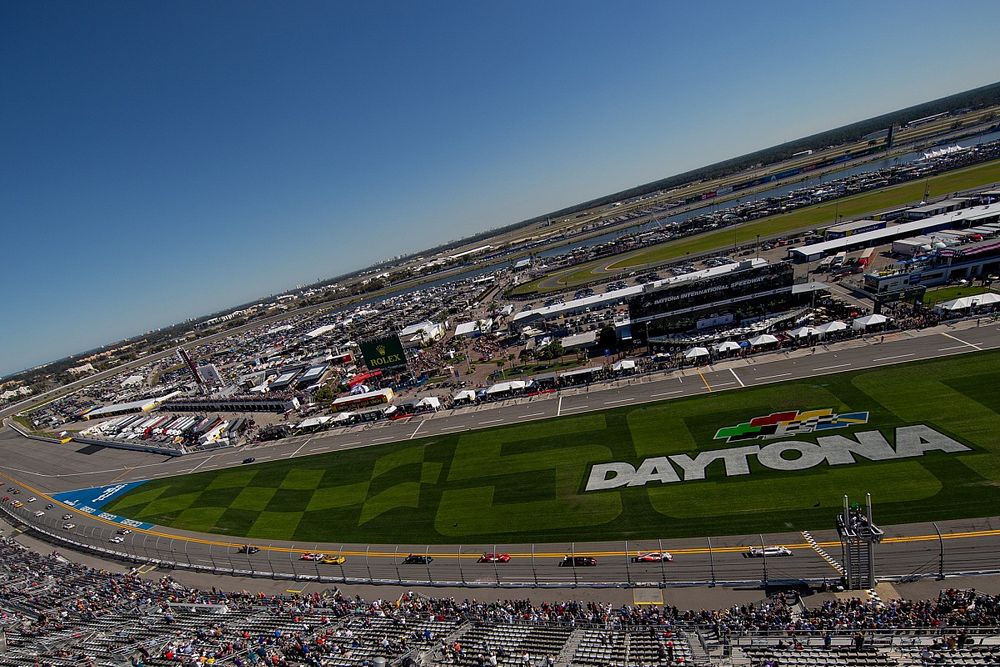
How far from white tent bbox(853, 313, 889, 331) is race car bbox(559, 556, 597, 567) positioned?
4839cm

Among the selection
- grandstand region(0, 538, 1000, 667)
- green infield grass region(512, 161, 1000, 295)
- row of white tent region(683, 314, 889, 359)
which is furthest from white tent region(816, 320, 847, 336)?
green infield grass region(512, 161, 1000, 295)

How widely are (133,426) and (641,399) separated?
4197 inches

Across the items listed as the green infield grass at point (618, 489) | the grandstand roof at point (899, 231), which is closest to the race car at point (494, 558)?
the green infield grass at point (618, 489)

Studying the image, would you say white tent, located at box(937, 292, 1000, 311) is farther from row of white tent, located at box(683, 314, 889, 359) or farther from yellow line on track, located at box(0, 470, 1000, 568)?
yellow line on track, located at box(0, 470, 1000, 568)

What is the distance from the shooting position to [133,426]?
92.8m

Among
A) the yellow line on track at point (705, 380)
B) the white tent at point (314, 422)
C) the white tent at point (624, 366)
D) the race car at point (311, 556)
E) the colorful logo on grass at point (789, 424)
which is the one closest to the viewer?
the race car at point (311, 556)

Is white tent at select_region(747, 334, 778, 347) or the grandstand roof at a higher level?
the grandstand roof

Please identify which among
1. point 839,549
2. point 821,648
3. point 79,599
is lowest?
point 839,549

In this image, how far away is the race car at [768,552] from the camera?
27.3 metres

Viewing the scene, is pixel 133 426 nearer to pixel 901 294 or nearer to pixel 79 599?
pixel 79 599

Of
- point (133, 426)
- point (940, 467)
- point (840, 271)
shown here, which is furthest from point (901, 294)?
point (133, 426)

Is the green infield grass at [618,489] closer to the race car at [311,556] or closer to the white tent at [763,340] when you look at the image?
the race car at [311,556]

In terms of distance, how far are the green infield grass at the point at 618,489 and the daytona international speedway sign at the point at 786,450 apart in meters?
0.63

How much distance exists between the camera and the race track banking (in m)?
26.1
